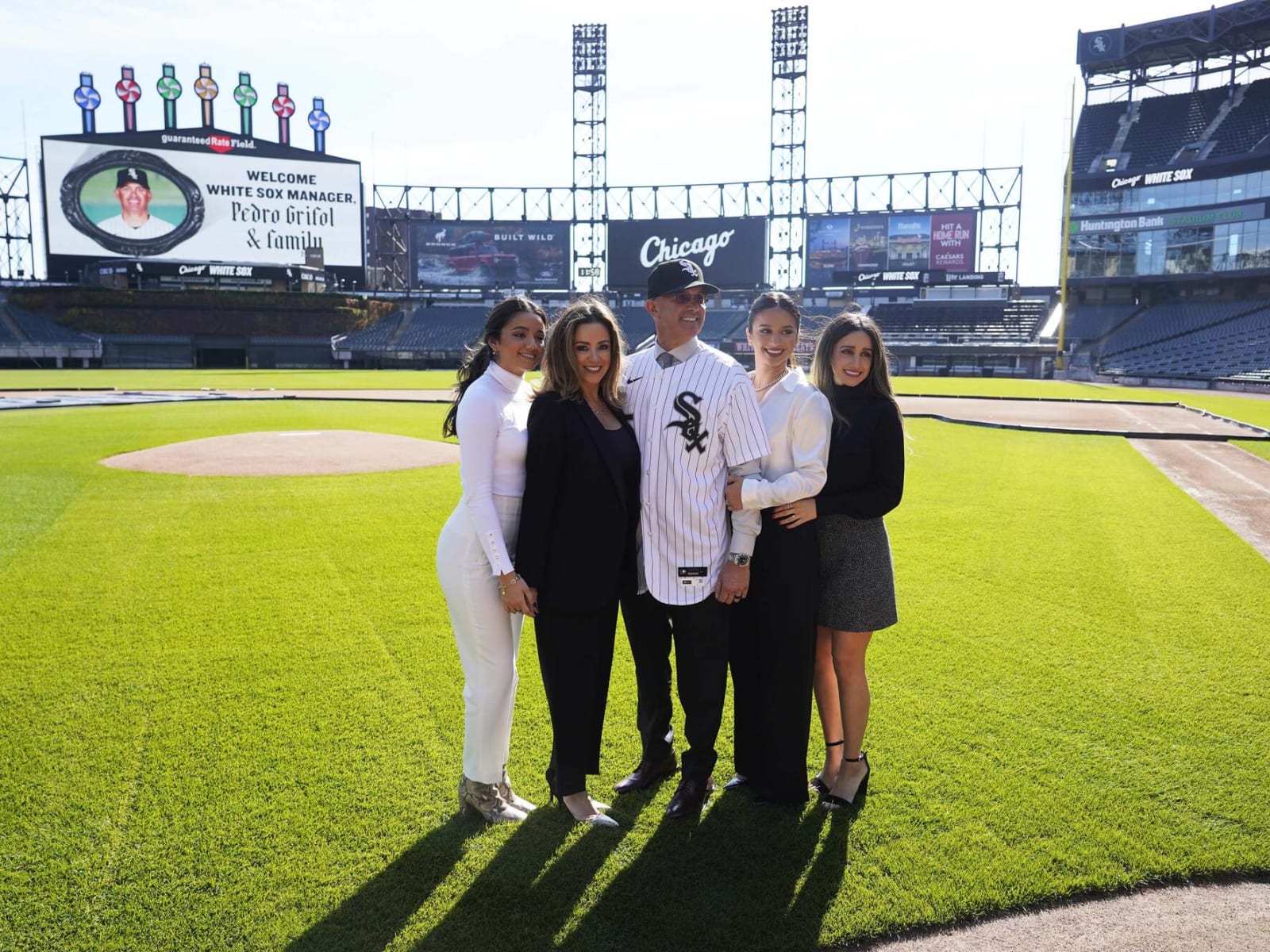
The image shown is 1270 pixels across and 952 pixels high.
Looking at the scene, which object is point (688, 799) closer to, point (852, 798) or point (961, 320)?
point (852, 798)

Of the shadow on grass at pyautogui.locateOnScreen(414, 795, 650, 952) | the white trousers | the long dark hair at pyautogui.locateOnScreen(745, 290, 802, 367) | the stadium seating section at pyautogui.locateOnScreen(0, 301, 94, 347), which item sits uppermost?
the stadium seating section at pyautogui.locateOnScreen(0, 301, 94, 347)

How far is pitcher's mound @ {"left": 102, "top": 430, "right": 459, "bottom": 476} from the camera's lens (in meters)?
12.2

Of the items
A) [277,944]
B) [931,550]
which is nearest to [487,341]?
[277,944]

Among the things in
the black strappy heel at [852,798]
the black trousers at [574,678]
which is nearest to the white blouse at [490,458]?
the black trousers at [574,678]

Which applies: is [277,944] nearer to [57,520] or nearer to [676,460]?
[676,460]

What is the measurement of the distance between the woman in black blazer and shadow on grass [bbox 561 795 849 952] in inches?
14.6

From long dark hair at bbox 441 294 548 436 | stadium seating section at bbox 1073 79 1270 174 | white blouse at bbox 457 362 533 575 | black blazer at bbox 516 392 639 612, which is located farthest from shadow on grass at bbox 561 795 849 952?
stadium seating section at bbox 1073 79 1270 174

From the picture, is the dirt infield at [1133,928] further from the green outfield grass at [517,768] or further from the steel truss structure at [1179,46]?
the steel truss structure at [1179,46]

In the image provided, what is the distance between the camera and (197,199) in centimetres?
5747

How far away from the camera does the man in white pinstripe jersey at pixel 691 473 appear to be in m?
3.45

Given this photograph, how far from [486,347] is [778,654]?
172 cm

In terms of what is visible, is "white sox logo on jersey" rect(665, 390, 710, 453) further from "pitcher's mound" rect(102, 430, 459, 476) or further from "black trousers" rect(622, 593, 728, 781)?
"pitcher's mound" rect(102, 430, 459, 476)

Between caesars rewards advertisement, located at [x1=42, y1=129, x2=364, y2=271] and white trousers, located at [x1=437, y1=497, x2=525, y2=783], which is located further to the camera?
caesars rewards advertisement, located at [x1=42, y1=129, x2=364, y2=271]

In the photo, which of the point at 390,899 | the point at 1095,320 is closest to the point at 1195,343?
the point at 1095,320
